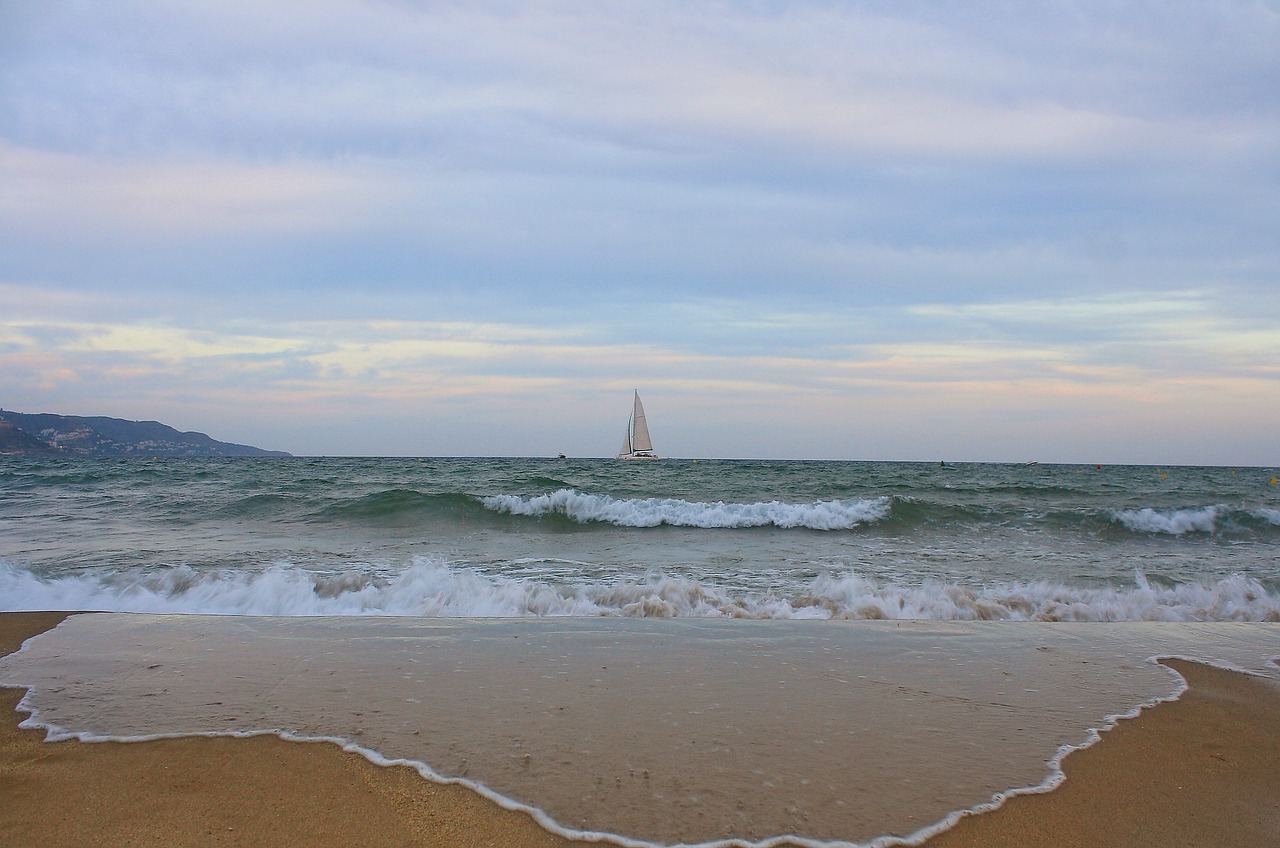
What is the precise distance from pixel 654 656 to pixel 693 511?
36.0 ft

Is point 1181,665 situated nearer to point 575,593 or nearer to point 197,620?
point 575,593

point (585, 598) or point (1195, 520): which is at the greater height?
point (1195, 520)

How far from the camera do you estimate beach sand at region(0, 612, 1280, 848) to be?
2377 mm

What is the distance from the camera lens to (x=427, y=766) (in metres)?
2.85

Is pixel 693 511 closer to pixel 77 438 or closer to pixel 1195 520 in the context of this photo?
pixel 1195 520

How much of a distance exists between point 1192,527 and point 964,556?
814 cm

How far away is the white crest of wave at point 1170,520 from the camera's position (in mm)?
15242

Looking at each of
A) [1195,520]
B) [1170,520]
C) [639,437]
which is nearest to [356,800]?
[1170,520]

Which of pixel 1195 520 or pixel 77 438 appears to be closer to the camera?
pixel 1195 520

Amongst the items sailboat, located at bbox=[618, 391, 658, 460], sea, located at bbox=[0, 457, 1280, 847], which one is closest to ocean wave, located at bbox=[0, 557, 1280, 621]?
sea, located at bbox=[0, 457, 1280, 847]

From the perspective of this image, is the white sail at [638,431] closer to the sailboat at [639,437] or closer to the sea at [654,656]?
the sailboat at [639,437]

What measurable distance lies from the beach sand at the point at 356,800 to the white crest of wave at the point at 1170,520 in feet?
46.2

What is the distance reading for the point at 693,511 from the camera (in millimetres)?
15609

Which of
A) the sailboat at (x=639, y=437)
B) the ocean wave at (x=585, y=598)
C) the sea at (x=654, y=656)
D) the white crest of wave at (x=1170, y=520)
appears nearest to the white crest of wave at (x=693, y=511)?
the sea at (x=654, y=656)
